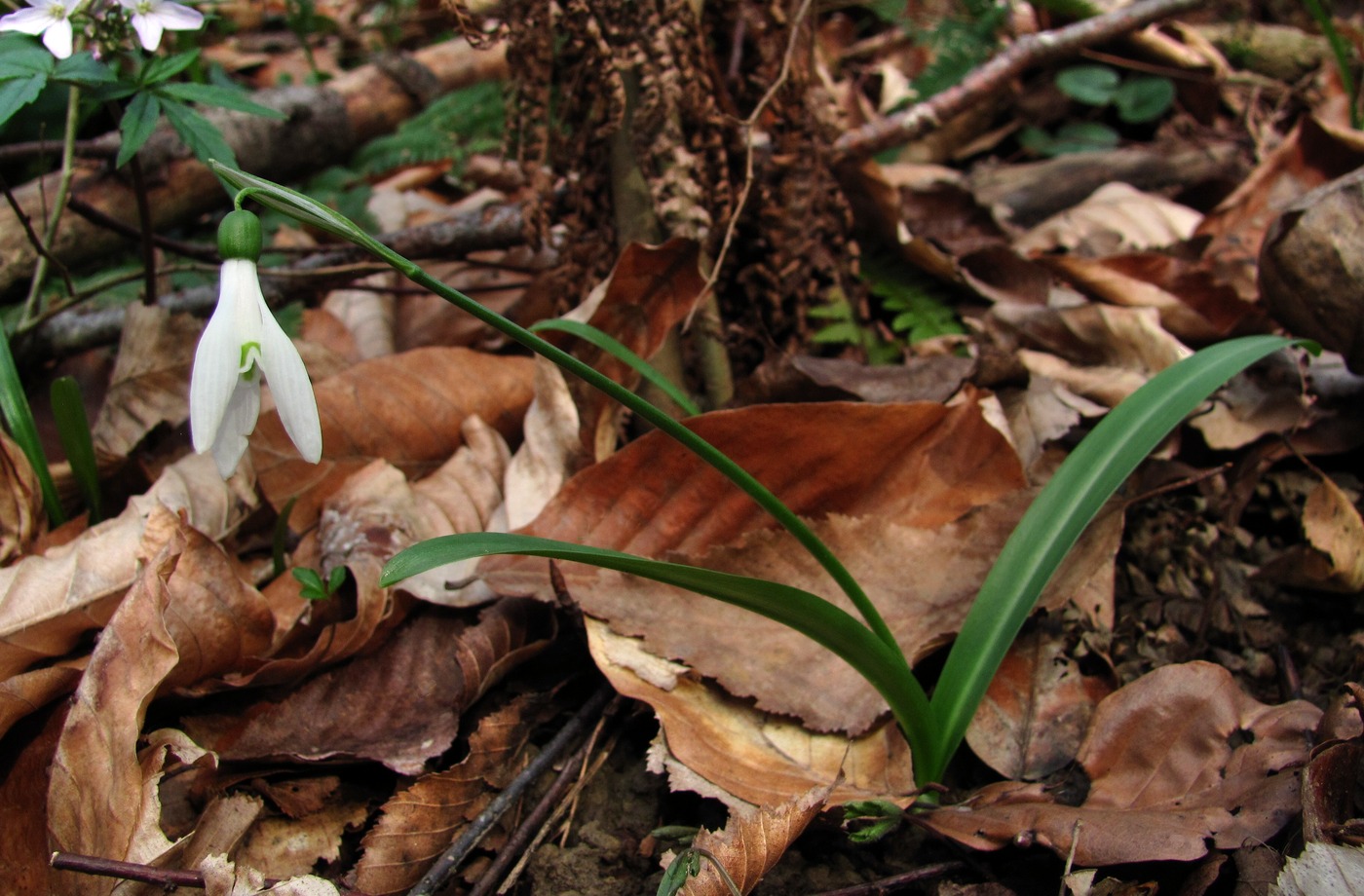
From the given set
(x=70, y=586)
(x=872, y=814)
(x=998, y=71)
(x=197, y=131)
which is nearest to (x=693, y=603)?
(x=872, y=814)

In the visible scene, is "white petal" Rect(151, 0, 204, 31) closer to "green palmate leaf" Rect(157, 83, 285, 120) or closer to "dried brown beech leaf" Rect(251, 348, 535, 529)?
"green palmate leaf" Rect(157, 83, 285, 120)

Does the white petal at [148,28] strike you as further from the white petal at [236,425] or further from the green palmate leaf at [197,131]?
the white petal at [236,425]

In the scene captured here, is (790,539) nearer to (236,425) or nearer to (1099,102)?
(236,425)

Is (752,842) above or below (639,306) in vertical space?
below

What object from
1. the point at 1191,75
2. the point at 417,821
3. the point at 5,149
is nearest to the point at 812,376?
the point at 417,821

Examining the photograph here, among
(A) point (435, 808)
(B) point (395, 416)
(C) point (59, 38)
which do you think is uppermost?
(C) point (59, 38)

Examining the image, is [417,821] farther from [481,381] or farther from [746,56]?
[746,56]
